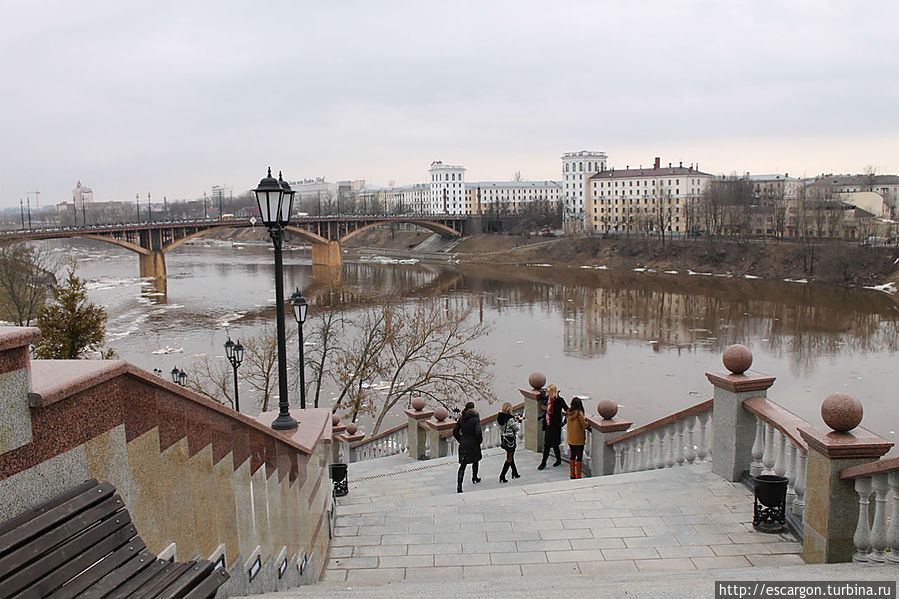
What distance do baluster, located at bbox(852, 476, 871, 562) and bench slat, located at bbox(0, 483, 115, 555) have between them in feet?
13.6

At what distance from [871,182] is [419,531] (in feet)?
341

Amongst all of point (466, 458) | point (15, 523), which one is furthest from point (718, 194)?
point (15, 523)

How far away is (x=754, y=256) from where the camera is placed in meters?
58.1

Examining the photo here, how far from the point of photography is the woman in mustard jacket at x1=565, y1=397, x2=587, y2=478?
7.69 m

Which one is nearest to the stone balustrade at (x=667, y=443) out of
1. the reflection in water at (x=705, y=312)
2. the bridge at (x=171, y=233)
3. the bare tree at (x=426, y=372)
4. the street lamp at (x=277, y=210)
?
the street lamp at (x=277, y=210)

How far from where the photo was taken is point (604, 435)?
25.2 feet

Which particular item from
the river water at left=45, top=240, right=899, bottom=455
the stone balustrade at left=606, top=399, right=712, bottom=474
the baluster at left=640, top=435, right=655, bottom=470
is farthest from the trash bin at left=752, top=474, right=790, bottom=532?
the river water at left=45, top=240, right=899, bottom=455

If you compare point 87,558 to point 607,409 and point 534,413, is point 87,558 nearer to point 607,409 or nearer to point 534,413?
point 607,409

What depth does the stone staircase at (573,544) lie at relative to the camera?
3.97 meters

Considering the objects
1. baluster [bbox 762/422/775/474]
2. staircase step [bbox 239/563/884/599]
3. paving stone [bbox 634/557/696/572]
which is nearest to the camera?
staircase step [bbox 239/563/884/599]

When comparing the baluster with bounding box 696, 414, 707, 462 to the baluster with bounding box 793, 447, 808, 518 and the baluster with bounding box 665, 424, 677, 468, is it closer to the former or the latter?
the baluster with bounding box 665, 424, 677, 468

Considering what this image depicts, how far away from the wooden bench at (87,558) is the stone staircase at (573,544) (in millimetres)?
1490

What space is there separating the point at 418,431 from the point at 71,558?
29.8 ft

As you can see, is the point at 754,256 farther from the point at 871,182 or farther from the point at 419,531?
the point at 419,531
